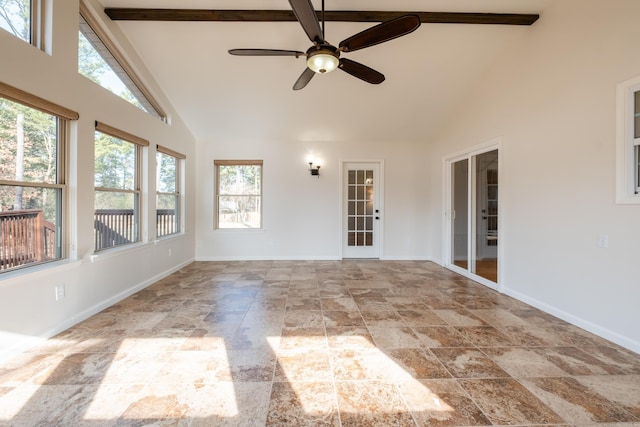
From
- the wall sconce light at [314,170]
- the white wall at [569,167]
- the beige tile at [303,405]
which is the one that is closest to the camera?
the beige tile at [303,405]

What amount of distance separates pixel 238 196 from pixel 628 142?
18.3 feet

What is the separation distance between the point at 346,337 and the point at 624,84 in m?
3.24

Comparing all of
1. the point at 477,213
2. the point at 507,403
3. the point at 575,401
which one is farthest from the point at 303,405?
the point at 477,213

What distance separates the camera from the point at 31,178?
7.80 ft

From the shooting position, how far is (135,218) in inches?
152

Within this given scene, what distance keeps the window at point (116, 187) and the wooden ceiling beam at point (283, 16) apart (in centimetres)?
136

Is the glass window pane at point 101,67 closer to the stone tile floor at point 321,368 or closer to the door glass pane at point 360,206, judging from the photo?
the stone tile floor at point 321,368

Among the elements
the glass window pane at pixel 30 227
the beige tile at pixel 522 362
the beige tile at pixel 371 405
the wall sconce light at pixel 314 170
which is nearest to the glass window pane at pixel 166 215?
the glass window pane at pixel 30 227

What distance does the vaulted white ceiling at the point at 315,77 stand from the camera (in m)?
3.29

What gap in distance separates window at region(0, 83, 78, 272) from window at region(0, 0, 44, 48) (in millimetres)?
557

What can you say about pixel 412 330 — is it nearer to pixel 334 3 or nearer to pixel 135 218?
pixel 334 3

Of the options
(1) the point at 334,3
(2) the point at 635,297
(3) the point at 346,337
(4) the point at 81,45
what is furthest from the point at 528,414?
(4) the point at 81,45

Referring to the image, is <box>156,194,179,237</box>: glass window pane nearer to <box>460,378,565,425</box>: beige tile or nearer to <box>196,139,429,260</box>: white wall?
<box>196,139,429,260</box>: white wall

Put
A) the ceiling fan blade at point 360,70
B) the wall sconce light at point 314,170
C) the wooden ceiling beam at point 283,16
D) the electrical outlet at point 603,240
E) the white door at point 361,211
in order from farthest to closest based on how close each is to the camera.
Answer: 1. the white door at point 361,211
2. the wall sconce light at point 314,170
3. the wooden ceiling beam at point 283,16
4. the ceiling fan blade at point 360,70
5. the electrical outlet at point 603,240
